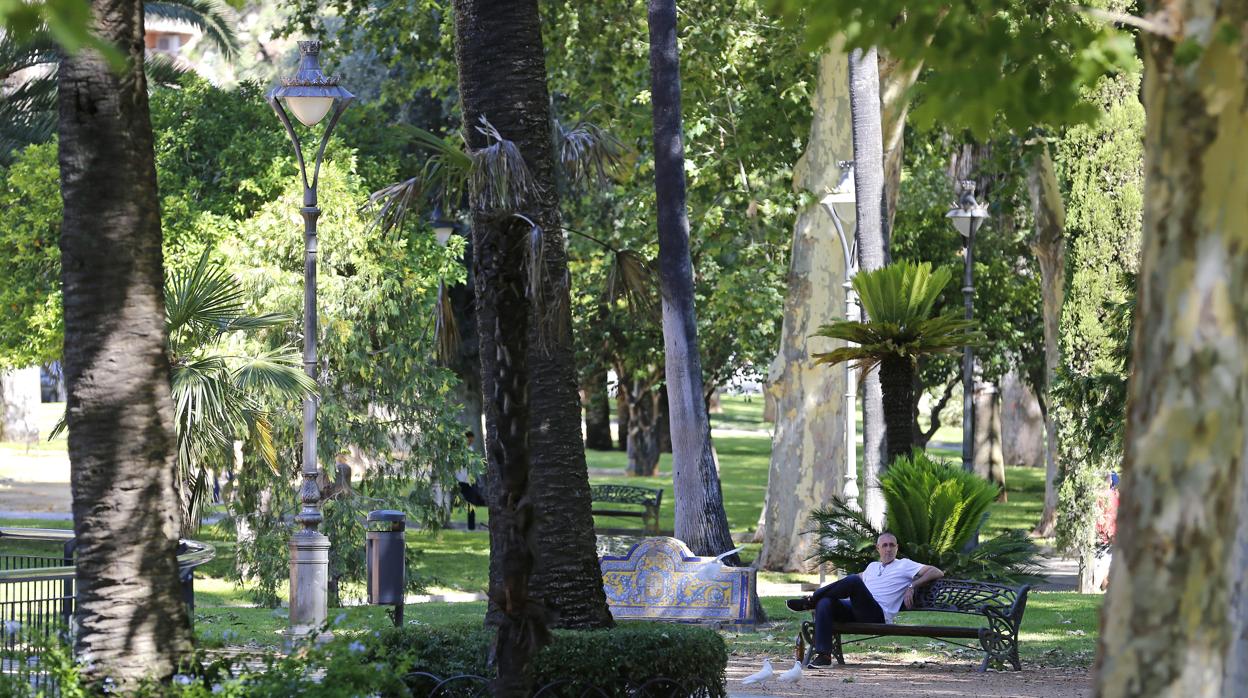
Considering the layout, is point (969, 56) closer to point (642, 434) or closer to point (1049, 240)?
point (1049, 240)

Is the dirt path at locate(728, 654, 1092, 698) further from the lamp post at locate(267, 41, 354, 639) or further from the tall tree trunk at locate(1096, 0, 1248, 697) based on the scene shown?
the tall tree trunk at locate(1096, 0, 1248, 697)

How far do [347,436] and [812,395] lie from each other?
737 centimetres

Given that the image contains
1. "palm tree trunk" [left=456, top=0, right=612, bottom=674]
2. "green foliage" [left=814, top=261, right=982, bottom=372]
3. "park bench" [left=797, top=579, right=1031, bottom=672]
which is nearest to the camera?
"palm tree trunk" [left=456, top=0, right=612, bottom=674]

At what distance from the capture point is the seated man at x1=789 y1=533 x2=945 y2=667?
1346 cm

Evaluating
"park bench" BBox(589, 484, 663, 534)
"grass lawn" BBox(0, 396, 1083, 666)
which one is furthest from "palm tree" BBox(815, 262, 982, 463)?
"park bench" BBox(589, 484, 663, 534)

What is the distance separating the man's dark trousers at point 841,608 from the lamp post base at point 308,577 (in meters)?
4.47

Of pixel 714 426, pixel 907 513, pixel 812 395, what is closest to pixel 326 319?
pixel 812 395

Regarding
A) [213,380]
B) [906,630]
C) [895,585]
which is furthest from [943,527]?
[213,380]

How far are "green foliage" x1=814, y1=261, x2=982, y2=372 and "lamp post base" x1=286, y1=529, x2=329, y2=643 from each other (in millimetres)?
4863

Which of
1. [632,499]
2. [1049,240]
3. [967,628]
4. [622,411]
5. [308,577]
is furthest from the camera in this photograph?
[622,411]

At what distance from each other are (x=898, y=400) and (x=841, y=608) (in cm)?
238

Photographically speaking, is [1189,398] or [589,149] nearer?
[1189,398]

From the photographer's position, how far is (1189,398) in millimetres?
4957

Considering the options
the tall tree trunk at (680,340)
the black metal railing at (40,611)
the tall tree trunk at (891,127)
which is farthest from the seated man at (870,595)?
the tall tree trunk at (891,127)
